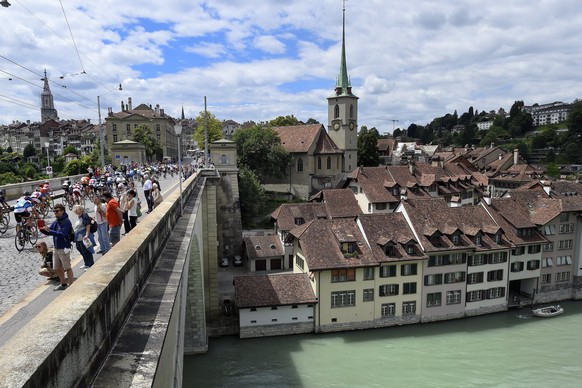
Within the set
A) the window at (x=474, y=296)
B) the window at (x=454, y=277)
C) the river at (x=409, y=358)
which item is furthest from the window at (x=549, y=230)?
the window at (x=454, y=277)

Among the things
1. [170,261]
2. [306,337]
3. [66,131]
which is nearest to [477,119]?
[66,131]

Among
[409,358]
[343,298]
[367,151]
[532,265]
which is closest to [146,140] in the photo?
[367,151]

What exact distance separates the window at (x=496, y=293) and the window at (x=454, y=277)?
298 cm

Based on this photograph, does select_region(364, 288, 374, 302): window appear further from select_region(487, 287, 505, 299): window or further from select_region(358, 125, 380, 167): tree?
select_region(358, 125, 380, 167): tree

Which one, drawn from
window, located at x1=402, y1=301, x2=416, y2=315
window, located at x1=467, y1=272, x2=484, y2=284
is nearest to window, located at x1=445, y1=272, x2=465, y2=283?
window, located at x1=467, y1=272, x2=484, y2=284

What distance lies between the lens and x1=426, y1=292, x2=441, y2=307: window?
101ft

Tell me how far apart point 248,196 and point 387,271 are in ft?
69.0

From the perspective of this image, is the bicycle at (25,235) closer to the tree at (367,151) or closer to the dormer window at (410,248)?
the dormer window at (410,248)

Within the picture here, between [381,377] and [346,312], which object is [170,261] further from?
[346,312]

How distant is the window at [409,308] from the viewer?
3048 cm

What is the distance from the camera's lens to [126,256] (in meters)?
6.04

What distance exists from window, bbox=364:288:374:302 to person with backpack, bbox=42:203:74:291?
23840mm

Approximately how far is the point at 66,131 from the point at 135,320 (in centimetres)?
12847

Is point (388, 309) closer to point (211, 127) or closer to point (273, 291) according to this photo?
point (273, 291)
